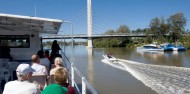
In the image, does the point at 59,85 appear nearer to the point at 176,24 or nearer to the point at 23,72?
the point at 23,72

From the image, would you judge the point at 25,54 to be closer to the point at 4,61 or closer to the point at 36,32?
the point at 36,32

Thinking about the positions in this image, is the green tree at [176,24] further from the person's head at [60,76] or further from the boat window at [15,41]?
the person's head at [60,76]

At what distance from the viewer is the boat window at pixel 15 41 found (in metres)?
15.4

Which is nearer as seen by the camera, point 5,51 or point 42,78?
point 42,78

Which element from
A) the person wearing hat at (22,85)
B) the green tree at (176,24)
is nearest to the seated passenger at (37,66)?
the person wearing hat at (22,85)

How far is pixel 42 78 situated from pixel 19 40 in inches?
350

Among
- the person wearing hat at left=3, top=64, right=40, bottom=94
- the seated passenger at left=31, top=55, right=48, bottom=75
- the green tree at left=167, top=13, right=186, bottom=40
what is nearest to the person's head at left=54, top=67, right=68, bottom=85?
the person wearing hat at left=3, top=64, right=40, bottom=94

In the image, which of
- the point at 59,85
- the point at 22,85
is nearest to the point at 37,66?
the point at 22,85

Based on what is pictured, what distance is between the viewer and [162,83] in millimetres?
19109

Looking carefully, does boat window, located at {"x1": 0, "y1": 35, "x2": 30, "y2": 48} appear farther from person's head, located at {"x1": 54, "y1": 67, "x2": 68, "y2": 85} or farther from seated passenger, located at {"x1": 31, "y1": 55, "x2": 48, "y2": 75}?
person's head, located at {"x1": 54, "y1": 67, "x2": 68, "y2": 85}

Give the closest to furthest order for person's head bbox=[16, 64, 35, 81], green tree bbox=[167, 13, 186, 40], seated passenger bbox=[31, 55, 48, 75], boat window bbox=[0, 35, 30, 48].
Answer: person's head bbox=[16, 64, 35, 81] → seated passenger bbox=[31, 55, 48, 75] → boat window bbox=[0, 35, 30, 48] → green tree bbox=[167, 13, 186, 40]

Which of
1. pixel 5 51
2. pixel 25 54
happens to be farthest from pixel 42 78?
pixel 25 54

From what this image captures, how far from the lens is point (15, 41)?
15.5 meters

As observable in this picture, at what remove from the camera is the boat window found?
15.4 meters
